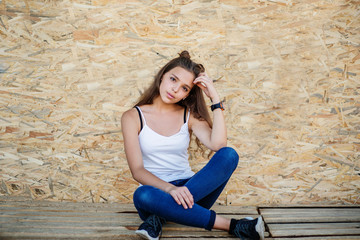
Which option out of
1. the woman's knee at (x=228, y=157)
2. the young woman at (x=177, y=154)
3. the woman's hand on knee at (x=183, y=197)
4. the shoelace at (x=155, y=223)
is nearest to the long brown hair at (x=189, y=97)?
the young woman at (x=177, y=154)

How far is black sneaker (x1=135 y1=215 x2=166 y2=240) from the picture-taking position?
163 centimetres

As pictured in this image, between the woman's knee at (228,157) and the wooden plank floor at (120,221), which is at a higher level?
the woman's knee at (228,157)

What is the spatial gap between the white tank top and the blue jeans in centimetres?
24

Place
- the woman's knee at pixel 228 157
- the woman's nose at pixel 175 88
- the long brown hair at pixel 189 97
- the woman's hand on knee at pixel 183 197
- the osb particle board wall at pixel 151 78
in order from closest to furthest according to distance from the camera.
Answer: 1. the woman's hand on knee at pixel 183 197
2. the woman's knee at pixel 228 157
3. the woman's nose at pixel 175 88
4. the long brown hair at pixel 189 97
5. the osb particle board wall at pixel 151 78

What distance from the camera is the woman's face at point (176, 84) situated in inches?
73.9

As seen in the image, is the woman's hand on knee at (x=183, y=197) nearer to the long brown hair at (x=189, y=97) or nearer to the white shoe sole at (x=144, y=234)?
the white shoe sole at (x=144, y=234)

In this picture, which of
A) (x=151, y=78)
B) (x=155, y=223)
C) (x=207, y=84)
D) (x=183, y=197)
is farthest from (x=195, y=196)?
(x=151, y=78)

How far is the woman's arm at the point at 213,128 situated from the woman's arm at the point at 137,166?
39 centimetres

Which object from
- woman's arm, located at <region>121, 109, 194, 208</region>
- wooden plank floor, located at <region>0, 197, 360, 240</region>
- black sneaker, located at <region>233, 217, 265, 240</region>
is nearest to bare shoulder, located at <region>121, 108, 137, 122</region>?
woman's arm, located at <region>121, 109, 194, 208</region>

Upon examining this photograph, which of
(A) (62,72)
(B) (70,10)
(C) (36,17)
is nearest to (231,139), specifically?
(A) (62,72)

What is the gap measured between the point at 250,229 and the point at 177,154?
62 cm

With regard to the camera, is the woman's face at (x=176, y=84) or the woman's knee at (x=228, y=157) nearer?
the woman's knee at (x=228, y=157)

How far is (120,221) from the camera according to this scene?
6.46 ft

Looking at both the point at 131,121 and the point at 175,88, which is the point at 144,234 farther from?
the point at 175,88
